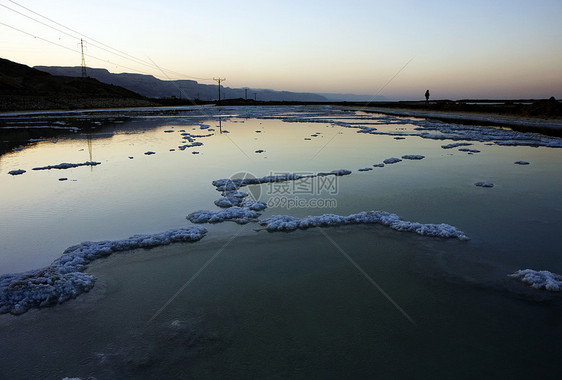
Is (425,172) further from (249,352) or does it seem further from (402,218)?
(249,352)

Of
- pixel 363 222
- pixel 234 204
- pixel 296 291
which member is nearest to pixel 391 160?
pixel 363 222

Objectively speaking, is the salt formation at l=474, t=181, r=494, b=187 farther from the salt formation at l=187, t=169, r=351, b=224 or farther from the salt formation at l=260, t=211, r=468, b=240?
the salt formation at l=187, t=169, r=351, b=224

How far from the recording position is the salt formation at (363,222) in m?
6.11

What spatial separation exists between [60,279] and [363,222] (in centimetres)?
505

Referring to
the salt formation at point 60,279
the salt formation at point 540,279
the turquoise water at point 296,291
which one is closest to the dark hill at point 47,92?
the turquoise water at point 296,291

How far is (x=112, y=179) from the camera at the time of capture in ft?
34.0

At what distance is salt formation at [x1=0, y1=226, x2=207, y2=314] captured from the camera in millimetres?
4133

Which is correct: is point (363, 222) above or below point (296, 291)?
above

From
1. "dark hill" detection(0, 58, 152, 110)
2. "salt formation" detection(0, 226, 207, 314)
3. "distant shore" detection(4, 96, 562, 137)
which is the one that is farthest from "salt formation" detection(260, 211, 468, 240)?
"dark hill" detection(0, 58, 152, 110)

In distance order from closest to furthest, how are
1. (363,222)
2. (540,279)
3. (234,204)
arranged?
(540,279)
(363,222)
(234,204)

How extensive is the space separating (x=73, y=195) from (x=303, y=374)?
26.4ft

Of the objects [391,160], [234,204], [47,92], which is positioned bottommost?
[234,204]

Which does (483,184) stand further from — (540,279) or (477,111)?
(477,111)

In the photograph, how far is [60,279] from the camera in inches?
177
